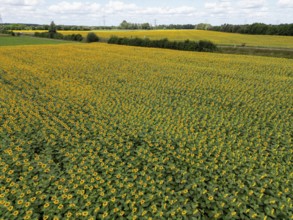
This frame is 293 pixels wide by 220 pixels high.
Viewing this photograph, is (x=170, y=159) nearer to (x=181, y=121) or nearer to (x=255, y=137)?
(x=181, y=121)

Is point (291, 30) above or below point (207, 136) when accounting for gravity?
above

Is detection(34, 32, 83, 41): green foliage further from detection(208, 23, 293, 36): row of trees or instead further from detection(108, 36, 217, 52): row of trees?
detection(208, 23, 293, 36): row of trees

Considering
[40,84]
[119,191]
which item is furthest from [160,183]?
[40,84]

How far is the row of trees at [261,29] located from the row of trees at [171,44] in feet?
93.9

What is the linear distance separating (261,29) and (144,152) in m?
56.7

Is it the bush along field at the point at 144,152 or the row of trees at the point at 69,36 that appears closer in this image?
the bush along field at the point at 144,152

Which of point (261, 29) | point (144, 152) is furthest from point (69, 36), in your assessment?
point (144, 152)

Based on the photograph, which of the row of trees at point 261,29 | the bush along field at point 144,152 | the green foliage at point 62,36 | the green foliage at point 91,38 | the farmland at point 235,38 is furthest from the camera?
the row of trees at point 261,29

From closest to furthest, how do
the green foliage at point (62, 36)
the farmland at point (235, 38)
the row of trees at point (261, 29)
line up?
the farmland at point (235, 38), the green foliage at point (62, 36), the row of trees at point (261, 29)

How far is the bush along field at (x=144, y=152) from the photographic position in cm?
400

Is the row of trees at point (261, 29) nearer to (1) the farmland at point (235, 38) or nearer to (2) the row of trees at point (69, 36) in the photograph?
(1) the farmland at point (235, 38)

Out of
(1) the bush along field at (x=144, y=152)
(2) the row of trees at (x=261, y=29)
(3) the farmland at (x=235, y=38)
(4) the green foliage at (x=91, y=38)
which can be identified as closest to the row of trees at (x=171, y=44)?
(4) the green foliage at (x=91, y=38)

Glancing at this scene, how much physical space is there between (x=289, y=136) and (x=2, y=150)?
25.4ft

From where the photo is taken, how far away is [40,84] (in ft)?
38.1
